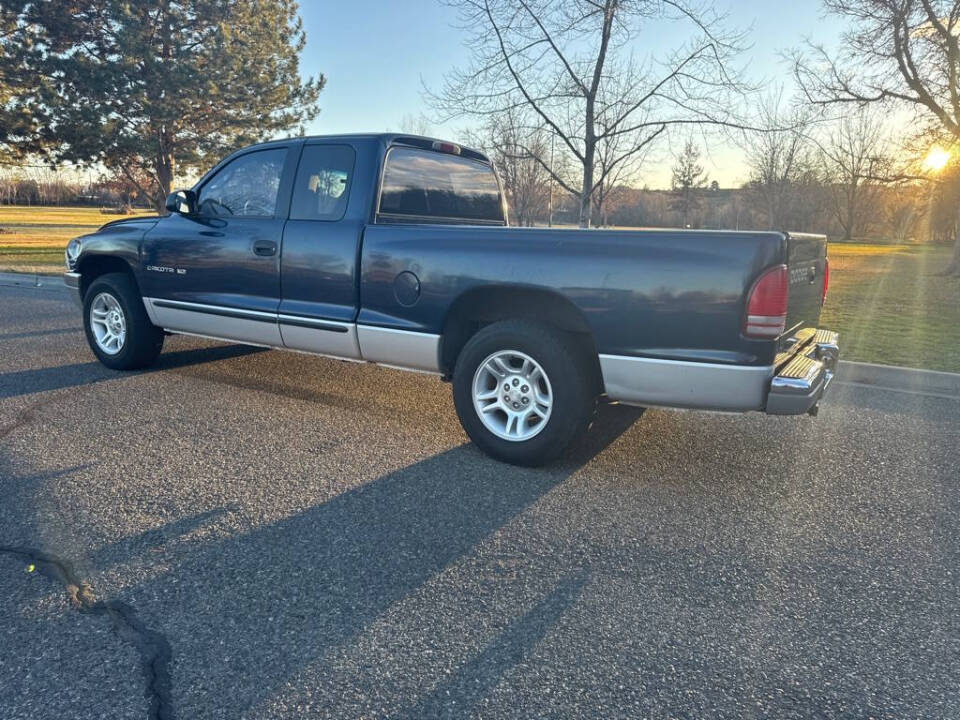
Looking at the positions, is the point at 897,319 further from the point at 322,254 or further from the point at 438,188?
the point at 322,254

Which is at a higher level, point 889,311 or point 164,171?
point 164,171

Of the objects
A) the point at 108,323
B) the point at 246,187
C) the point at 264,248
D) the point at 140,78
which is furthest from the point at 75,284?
the point at 140,78

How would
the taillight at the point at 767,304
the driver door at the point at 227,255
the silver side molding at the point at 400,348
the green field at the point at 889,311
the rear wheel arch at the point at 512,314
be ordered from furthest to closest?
the green field at the point at 889,311, the driver door at the point at 227,255, the silver side molding at the point at 400,348, the rear wheel arch at the point at 512,314, the taillight at the point at 767,304

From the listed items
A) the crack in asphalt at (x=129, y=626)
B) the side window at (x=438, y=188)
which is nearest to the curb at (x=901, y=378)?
the side window at (x=438, y=188)

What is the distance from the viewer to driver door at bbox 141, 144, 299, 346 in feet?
16.3

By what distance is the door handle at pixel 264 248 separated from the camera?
4.87 metres

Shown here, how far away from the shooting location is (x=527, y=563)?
2.87 meters

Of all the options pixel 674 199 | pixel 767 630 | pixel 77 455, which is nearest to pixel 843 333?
pixel 767 630

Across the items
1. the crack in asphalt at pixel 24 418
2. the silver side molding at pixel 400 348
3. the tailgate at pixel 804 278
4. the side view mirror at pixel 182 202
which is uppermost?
the side view mirror at pixel 182 202

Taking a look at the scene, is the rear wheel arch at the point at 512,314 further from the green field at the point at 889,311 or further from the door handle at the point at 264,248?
the green field at the point at 889,311

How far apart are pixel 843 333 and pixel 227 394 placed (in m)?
7.87

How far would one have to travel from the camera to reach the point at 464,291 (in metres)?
4.07

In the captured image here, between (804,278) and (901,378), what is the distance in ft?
11.2

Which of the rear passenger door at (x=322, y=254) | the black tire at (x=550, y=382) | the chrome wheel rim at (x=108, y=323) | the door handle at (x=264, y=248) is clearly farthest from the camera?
the chrome wheel rim at (x=108, y=323)
